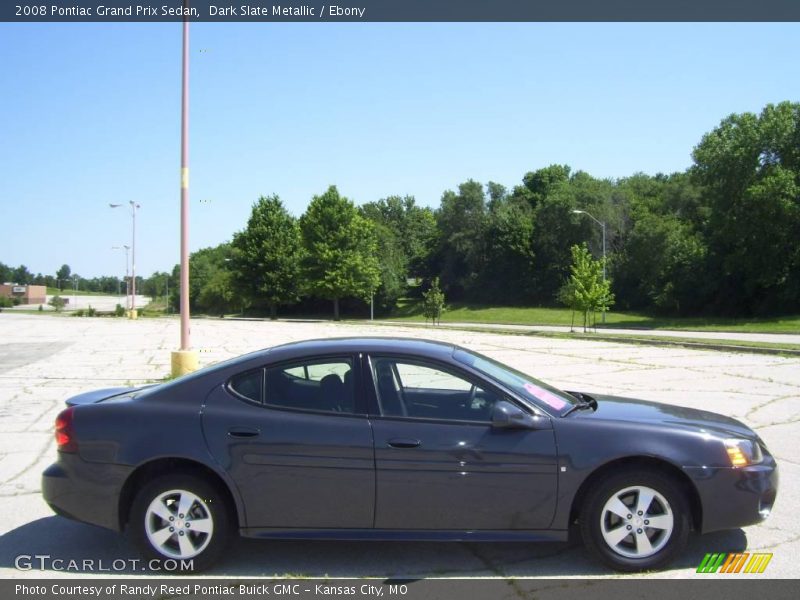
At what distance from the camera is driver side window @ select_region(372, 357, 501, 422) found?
4.40m

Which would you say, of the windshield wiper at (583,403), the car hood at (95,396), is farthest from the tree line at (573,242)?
the car hood at (95,396)

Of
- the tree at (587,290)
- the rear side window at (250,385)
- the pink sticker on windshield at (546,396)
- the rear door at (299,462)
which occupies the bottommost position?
the rear door at (299,462)

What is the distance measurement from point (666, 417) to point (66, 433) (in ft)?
13.2

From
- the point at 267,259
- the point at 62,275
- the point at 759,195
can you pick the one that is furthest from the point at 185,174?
the point at 62,275

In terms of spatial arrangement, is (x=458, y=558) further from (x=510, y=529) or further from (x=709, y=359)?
(x=709, y=359)

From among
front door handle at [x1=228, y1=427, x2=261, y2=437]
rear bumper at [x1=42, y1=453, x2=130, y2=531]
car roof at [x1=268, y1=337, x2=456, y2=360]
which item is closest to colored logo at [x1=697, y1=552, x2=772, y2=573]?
car roof at [x1=268, y1=337, x2=456, y2=360]

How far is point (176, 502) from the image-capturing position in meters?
4.30

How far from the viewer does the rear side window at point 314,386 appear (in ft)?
14.6

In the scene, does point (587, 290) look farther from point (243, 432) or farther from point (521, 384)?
point (243, 432)

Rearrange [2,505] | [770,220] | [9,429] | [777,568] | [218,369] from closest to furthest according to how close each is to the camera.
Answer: [777,568] → [218,369] → [2,505] → [9,429] → [770,220]

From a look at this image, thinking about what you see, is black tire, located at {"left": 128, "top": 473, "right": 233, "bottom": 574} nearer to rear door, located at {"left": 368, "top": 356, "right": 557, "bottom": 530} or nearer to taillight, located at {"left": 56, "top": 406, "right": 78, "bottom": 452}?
taillight, located at {"left": 56, "top": 406, "right": 78, "bottom": 452}

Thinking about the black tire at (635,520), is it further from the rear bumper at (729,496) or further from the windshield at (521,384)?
the windshield at (521,384)

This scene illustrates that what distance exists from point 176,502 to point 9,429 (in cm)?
592
